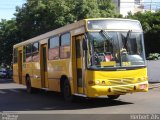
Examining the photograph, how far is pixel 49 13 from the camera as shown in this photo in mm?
40812

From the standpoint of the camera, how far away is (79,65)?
629 inches

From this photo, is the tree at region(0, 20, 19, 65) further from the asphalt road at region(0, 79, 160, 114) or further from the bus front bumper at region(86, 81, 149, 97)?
the bus front bumper at region(86, 81, 149, 97)

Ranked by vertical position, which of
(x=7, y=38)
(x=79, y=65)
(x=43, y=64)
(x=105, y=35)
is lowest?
(x=79, y=65)

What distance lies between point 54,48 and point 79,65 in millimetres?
3090

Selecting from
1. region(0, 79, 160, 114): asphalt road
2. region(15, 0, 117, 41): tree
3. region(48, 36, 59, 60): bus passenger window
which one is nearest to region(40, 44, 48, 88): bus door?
region(48, 36, 59, 60): bus passenger window

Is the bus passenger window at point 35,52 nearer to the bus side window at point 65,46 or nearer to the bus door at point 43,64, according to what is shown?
the bus door at point 43,64

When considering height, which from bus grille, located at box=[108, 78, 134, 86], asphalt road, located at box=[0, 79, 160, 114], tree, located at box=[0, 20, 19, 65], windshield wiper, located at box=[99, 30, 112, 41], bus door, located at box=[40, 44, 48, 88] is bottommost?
asphalt road, located at box=[0, 79, 160, 114]

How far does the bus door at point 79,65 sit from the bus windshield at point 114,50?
669mm

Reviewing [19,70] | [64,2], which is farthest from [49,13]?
[19,70]

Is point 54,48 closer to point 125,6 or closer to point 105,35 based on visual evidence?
point 105,35

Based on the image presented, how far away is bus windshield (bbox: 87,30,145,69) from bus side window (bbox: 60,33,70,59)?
6.55ft

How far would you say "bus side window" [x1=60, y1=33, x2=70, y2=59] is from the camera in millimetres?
16952

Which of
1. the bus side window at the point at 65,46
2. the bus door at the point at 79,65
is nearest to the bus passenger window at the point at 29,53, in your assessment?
the bus side window at the point at 65,46

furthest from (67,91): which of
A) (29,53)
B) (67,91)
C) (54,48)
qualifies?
(29,53)
